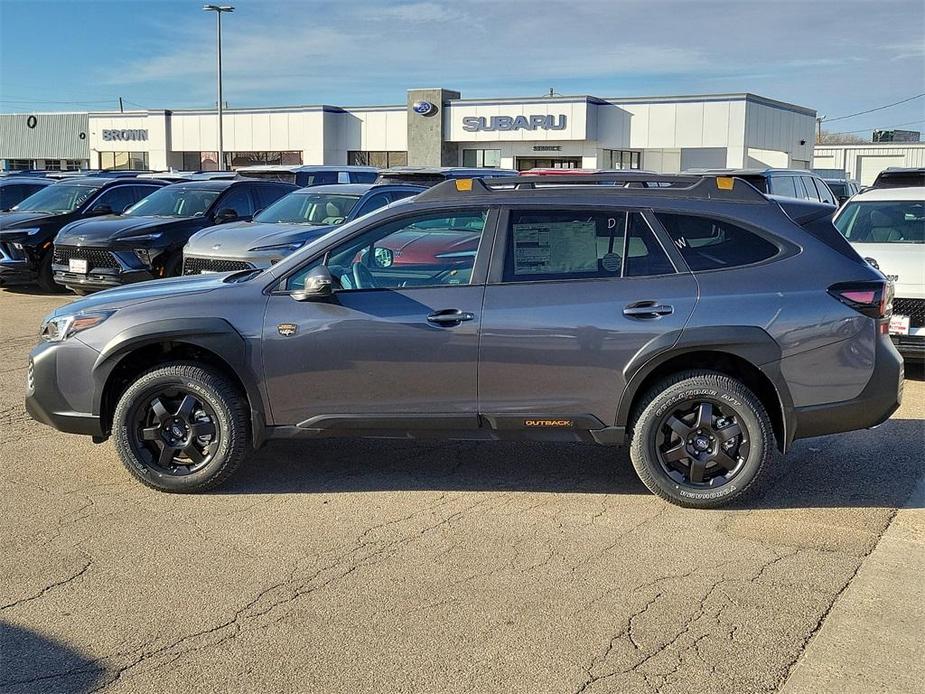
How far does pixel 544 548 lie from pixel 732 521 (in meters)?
1.14

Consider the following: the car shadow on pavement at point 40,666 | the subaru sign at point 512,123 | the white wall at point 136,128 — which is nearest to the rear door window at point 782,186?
the car shadow on pavement at point 40,666

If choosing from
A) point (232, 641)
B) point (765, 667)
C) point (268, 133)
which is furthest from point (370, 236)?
point (268, 133)

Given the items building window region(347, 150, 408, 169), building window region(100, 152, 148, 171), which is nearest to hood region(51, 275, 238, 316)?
building window region(347, 150, 408, 169)

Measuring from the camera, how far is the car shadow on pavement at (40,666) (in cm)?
340

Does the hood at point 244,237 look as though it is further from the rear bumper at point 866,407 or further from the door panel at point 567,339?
the rear bumper at point 866,407

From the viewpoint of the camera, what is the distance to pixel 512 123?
136ft

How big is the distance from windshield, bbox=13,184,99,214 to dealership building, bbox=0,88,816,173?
87.6ft

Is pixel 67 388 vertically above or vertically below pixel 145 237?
below

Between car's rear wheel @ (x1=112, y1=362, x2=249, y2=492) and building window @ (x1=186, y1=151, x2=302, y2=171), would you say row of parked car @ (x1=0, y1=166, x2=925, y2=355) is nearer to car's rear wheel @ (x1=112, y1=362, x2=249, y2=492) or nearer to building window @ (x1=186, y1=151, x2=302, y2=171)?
car's rear wheel @ (x1=112, y1=362, x2=249, y2=492)

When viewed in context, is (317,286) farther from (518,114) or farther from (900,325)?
(518,114)

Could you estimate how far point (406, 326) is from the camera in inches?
205

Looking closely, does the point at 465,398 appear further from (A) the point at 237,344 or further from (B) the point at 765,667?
(B) the point at 765,667

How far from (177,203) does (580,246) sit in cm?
998

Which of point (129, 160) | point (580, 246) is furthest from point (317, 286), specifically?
point (129, 160)
